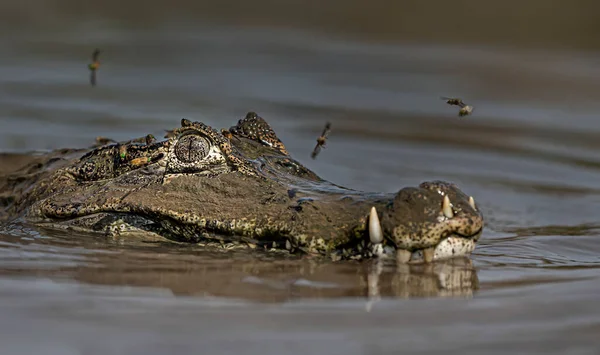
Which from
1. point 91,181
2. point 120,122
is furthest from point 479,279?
point 120,122

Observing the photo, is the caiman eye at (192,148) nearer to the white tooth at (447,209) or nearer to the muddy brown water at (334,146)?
the muddy brown water at (334,146)

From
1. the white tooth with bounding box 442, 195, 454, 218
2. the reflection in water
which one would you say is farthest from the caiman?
the reflection in water

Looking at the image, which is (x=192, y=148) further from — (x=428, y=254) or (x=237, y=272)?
(x=428, y=254)

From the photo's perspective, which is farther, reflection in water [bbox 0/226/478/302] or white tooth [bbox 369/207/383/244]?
white tooth [bbox 369/207/383/244]

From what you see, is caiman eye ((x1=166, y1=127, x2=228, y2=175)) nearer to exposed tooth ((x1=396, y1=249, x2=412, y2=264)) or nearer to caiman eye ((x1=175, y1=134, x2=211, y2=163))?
caiman eye ((x1=175, y1=134, x2=211, y2=163))

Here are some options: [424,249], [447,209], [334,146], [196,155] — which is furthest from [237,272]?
[334,146]

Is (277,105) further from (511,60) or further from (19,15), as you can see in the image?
(19,15)
